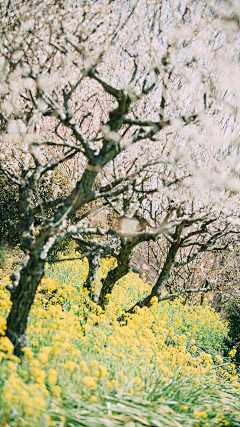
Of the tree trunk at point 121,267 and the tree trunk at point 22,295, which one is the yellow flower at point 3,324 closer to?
the tree trunk at point 22,295

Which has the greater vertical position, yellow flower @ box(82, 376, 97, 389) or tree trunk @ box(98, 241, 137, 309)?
tree trunk @ box(98, 241, 137, 309)

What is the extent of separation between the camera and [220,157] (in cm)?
624

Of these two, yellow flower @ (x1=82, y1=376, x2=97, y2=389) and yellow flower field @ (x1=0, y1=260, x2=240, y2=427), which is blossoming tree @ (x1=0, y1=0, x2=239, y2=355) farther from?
yellow flower @ (x1=82, y1=376, x2=97, y2=389)

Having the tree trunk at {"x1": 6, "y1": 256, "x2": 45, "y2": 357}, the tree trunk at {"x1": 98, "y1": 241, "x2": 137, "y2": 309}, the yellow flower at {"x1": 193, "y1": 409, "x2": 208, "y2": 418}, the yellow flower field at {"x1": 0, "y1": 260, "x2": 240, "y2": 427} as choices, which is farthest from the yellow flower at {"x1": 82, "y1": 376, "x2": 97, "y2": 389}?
the tree trunk at {"x1": 98, "y1": 241, "x2": 137, "y2": 309}

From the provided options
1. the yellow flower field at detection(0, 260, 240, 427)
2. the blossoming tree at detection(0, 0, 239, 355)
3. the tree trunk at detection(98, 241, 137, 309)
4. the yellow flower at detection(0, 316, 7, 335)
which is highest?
the blossoming tree at detection(0, 0, 239, 355)

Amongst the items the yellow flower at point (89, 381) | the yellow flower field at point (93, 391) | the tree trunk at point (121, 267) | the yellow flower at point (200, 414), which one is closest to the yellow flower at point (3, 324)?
the yellow flower field at point (93, 391)

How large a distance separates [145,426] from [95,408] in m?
0.56

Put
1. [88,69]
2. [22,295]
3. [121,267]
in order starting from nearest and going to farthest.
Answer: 1. [88,69]
2. [22,295]
3. [121,267]

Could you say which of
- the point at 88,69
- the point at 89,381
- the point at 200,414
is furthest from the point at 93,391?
the point at 88,69

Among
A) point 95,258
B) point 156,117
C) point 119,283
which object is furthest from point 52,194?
point 156,117

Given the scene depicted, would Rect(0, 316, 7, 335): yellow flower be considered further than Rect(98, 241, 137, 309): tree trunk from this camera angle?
No

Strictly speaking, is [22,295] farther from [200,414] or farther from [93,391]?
[200,414]

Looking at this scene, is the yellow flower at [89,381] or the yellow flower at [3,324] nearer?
the yellow flower at [89,381]

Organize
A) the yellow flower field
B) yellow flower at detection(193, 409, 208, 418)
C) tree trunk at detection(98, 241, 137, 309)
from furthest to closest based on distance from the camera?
tree trunk at detection(98, 241, 137, 309) < yellow flower at detection(193, 409, 208, 418) < the yellow flower field
